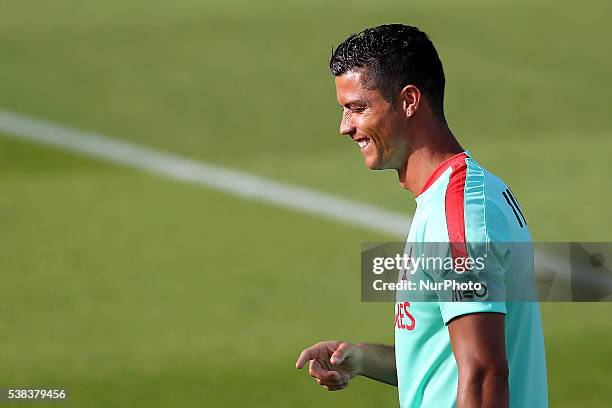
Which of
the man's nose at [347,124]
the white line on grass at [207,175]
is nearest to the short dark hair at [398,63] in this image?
the man's nose at [347,124]

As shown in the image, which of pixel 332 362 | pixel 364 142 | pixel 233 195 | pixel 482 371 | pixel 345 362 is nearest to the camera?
pixel 482 371

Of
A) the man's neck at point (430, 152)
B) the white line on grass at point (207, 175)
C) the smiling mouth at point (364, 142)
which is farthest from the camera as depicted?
the white line on grass at point (207, 175)

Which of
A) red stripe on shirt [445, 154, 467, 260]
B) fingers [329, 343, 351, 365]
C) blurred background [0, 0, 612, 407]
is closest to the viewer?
red stripe on shirt [445, 154, 467, 260]

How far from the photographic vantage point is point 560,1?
748 inches

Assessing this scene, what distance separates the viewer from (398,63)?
4609 mm

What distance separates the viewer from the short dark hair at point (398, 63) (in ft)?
15.1

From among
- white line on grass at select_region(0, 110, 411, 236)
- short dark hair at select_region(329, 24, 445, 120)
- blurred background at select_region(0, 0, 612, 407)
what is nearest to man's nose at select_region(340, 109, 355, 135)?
short dark hair at select_region(329, 24, 445, 120)

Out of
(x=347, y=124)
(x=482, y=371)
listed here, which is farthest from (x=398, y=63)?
(x=482, y=371)

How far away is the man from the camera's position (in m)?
3.95

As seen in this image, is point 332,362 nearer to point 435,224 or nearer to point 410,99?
point 435,224

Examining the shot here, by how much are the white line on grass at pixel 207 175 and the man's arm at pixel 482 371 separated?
28.1ft

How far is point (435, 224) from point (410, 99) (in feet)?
1.96

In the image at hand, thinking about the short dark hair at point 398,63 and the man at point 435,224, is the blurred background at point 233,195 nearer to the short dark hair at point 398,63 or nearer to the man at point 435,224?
the man at point 435,224

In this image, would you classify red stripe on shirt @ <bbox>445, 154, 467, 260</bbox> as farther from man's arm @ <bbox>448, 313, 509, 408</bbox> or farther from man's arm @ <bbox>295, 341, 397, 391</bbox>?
man's arm @ <bbox>295, 341, 397, 391</bbox>
